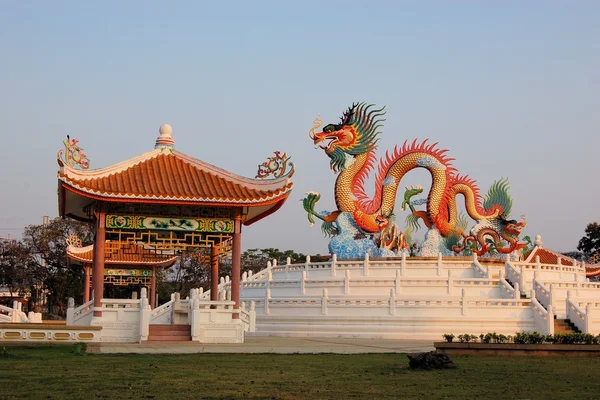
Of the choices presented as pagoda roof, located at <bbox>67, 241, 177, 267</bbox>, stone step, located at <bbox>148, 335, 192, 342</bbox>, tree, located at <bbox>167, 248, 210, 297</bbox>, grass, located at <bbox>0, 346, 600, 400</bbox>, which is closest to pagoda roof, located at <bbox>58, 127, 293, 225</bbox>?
stone step, located at <bbox>148, 335, 192, 342</bbox>

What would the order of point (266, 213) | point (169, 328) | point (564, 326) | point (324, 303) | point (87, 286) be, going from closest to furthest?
point (169, 328) < point (266, 213) < point (564, 326) < point (324, 303) < point (87, 286)

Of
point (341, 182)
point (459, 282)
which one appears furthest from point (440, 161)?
point (459, 282)

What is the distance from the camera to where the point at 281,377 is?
1432 centimetres

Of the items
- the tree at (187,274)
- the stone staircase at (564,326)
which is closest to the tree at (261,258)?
the tree at (187,274)

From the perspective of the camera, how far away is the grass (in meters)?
12.2

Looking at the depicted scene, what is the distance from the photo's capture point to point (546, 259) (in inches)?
1932

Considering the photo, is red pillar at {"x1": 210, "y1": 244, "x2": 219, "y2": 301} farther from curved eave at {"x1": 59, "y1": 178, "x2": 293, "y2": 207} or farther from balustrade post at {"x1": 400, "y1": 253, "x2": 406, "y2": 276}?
balustrade post at {"x1": 400, "y1": 253, "x2": 406, "y2": 276}

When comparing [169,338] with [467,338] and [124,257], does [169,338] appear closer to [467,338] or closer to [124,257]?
[467,338]

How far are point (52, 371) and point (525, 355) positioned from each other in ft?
35.5

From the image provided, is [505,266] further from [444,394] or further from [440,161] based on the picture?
[444,394]

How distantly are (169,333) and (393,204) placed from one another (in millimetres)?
19351

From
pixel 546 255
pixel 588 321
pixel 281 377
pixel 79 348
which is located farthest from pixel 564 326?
pixel 546 255

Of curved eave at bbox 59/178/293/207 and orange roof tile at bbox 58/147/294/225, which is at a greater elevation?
orange roof tile at bbox 58/147/294/225

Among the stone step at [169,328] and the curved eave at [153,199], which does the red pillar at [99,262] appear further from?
the stone step at [169,328]
